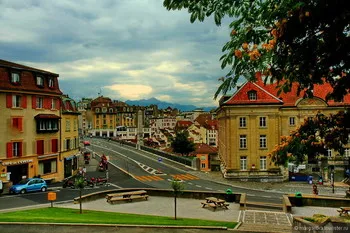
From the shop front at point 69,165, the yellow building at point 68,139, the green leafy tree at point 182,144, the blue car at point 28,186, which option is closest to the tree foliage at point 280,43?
the blue car at point 28,186

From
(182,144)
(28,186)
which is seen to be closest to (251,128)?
(28,186)

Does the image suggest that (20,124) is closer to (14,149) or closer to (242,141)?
(14,149)

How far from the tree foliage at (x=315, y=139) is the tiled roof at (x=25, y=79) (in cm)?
3672

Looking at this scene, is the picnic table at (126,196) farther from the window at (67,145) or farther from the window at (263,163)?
the window at (263,163)

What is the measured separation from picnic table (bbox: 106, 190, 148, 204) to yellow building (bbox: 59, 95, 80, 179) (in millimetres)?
21415

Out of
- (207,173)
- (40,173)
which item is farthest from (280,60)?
(207,173)

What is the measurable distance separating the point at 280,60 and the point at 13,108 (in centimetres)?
3930

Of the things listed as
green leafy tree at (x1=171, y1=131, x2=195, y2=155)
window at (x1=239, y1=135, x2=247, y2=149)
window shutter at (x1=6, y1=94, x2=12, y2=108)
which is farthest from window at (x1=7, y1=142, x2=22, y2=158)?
green leafy tree at (x1=171, y1=131, x2=195, y2=155)

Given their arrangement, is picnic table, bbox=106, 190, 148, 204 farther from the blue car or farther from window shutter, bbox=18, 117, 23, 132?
window shutter, bbox=18, 117, 23, 132

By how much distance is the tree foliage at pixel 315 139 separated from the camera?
10602mm

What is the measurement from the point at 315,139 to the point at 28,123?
1556 inches

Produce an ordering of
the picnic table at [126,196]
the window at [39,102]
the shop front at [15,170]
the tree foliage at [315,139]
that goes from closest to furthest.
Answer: the tree foliage at [315,139] → the picnic table at [126,196] → the shop front at [15,170] → the window at [39,102]

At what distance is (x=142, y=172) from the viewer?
5666 centimetres

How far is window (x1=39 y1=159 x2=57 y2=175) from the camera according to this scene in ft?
149
